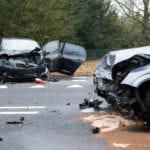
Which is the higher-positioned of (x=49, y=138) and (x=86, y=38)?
(x=86, y=38)

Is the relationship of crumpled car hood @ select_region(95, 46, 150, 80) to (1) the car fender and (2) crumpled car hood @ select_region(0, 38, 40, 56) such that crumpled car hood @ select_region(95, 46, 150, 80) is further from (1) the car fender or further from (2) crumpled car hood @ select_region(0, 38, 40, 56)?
(2) crumpled car hood @ select_region(0, 38, 40, 56)

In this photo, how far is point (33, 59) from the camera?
669 inches

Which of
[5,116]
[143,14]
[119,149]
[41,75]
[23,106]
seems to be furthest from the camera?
[143,14]

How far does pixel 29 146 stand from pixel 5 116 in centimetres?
270

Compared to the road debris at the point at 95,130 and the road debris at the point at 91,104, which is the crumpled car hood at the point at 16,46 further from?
the road debris at the point at 95,130

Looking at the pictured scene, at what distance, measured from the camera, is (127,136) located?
7254 mm

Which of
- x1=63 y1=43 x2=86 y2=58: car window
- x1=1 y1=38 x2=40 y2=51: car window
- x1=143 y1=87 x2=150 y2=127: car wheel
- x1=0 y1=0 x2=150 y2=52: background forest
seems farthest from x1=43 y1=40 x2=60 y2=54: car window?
x1=143 y1=87 x2=150 y2=127: car wheel

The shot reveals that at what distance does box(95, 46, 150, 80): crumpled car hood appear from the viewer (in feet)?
27.1

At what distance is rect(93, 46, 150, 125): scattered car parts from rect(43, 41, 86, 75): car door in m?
8.15

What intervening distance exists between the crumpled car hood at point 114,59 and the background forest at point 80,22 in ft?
58.1

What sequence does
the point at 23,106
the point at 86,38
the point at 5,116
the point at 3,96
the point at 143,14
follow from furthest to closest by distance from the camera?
the point at 143,14 → the point at 86,38 → the point at 3,96 → the point at 23,106 → the point at 5,116

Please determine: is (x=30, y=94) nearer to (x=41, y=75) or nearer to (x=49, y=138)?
(x=41, y=75)

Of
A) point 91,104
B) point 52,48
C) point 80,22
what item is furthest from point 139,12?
point 91,104

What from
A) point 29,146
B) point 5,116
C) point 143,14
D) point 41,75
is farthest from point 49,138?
point 143,14
